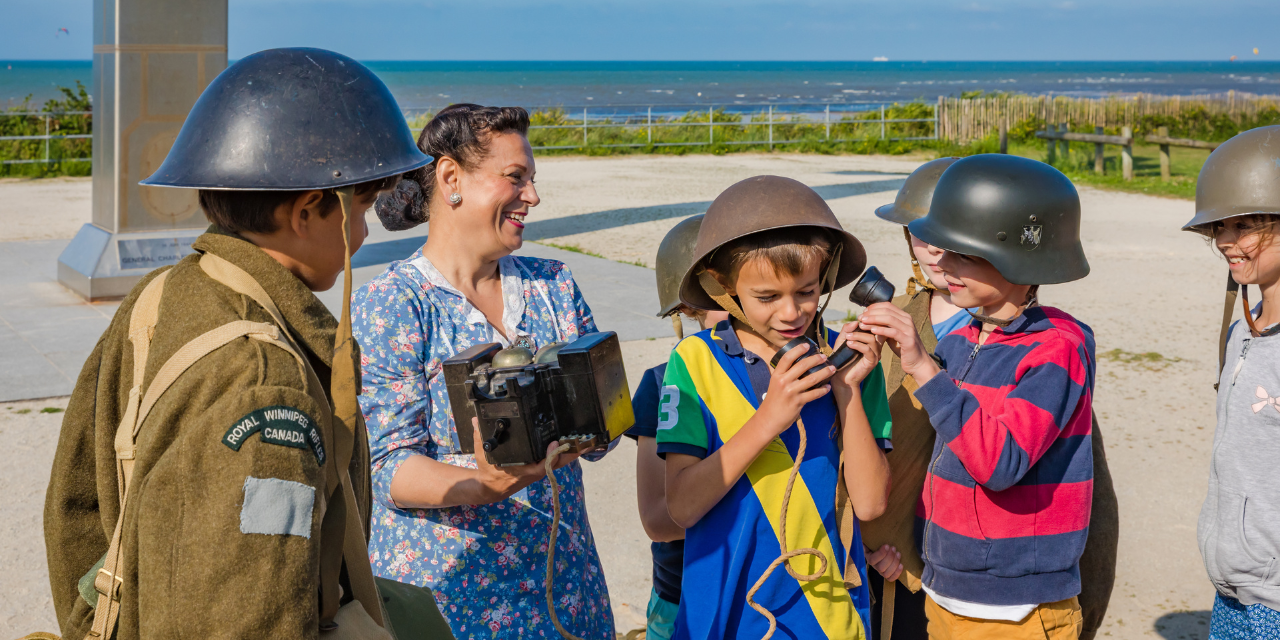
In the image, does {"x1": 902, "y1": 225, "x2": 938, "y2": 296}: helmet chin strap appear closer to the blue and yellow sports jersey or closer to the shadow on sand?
the blue and yellow sports jersey

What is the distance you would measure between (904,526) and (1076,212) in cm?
97

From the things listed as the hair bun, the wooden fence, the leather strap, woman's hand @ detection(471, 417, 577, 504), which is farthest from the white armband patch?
the wooden fence

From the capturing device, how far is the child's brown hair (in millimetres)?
2162

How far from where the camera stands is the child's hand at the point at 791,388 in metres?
1.97

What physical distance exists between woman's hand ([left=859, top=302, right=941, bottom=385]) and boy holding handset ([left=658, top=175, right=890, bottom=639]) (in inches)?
1.8

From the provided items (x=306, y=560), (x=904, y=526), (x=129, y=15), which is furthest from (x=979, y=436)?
(x=129, y=15)

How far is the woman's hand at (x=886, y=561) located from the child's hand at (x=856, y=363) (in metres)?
0.55

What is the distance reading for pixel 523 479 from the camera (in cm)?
194

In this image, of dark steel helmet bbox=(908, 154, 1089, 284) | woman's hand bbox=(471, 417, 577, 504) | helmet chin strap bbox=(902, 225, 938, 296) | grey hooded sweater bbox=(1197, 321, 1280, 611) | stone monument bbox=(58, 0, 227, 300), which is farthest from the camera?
stone monument bbox=(58, 0, 227, 300)

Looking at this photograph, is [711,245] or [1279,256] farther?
[1279,256]

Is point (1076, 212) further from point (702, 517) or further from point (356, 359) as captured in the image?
point (356, 359)

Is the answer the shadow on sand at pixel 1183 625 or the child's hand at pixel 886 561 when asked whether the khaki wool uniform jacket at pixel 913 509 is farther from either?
the shadow on sand at pixel 1183 625

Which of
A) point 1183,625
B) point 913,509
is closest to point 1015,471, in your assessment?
point 913,509

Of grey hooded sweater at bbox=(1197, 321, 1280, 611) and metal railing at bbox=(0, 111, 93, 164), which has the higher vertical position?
metal railing at bbox=(0, 111, 93, 164)
